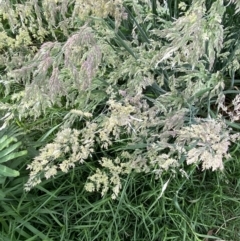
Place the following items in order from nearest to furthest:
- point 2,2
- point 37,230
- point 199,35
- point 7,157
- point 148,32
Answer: point 199,35 → point 2,2 → point 7,157 → point 37,230 → point 148,32

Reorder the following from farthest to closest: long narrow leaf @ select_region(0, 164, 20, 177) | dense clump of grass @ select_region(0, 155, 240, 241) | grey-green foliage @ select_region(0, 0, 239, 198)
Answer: dense clump of grass @ select_region(0, 155, 240, 241), long narrow leaf @ select_region(0, 164, 20, 177), grey-green foliage @ select_region(0, 0, 239, 198)

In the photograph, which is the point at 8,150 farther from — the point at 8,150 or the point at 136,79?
the point at 136,79

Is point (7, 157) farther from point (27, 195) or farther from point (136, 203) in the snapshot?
point (136, 203)

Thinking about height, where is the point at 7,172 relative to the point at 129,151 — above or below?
above

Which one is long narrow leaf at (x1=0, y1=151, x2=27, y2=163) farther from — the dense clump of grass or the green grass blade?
the dense clump of grass

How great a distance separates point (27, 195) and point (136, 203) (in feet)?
1.35

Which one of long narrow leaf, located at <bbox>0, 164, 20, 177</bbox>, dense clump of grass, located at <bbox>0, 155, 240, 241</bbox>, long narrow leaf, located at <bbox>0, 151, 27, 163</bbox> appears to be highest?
long narrow leaf, located at <bbox>0, 151, 27, 163</bbox>

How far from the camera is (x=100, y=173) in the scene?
1.61 m

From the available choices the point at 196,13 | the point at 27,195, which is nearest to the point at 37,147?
the point at 27,195

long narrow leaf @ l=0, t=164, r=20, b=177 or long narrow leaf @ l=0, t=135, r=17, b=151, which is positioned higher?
long narrow leaf @ l=0, t=135, r=17, b=151

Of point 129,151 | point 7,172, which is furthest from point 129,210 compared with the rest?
point 7,172

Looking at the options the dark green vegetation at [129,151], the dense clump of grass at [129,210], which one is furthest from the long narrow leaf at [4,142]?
the dense clump of grass at [129,210]

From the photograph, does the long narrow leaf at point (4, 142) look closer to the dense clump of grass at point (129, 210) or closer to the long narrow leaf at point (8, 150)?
the long narrow leaf at point (8, 150)

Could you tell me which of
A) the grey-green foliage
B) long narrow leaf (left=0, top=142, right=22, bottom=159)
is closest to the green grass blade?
long narrow leaf (left=0, top=142, right=22, bottom=159)
